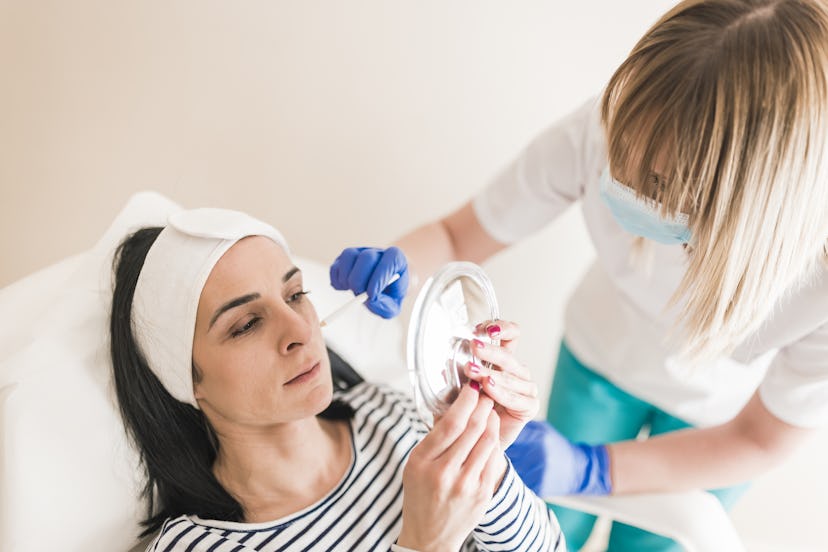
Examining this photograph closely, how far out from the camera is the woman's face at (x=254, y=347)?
101 cm

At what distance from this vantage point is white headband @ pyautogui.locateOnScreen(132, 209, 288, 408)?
1.00 meters

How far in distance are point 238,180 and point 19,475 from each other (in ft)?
3.13

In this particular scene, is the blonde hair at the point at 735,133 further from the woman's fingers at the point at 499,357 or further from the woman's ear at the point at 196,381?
the woman's ear at the point at 196,381

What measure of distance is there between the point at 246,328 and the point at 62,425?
12.3 inches

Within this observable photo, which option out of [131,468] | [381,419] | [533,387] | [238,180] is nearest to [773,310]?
[533,387]

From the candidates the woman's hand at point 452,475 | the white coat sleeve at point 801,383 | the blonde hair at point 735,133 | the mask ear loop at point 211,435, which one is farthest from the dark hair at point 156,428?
the white coat sleeve at point 801,383

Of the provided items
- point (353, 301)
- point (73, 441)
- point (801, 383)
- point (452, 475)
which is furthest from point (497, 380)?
point (73, 441)

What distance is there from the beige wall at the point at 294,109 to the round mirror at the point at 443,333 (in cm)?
78

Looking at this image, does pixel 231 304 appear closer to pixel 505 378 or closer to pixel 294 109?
pixel 505 378

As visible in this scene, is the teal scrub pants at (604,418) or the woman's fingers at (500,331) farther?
the teal scrub pants at (604,418)

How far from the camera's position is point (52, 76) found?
5.71ft

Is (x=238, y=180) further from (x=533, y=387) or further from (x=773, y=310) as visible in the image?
(x=773, y=310)

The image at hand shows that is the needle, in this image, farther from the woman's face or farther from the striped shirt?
the striped shirt

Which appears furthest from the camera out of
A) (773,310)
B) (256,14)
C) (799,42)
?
(256,14)
